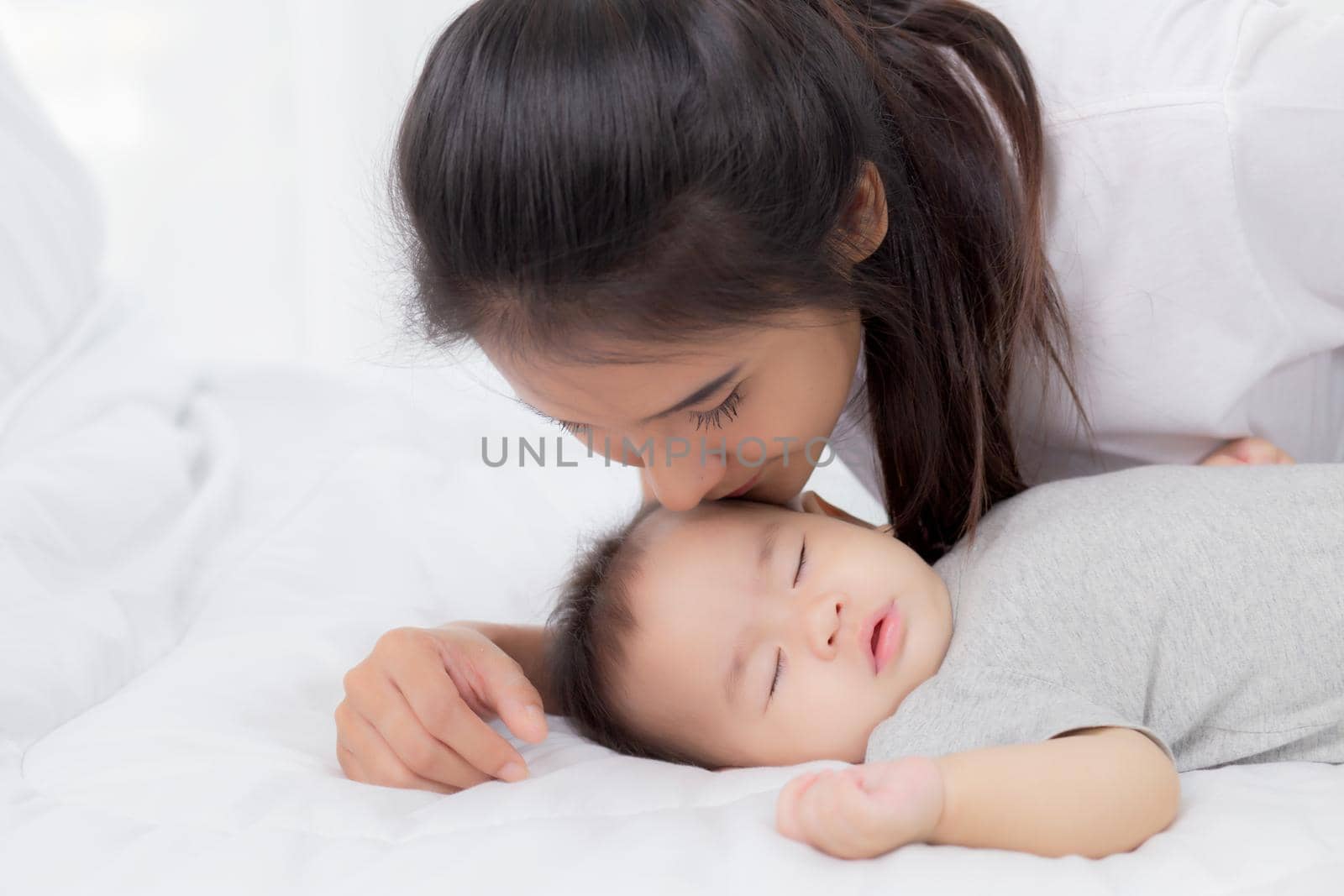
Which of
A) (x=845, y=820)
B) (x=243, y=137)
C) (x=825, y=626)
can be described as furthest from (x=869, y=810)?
(x=243, y=137)

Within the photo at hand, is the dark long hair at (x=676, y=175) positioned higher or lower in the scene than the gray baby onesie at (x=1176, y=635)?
higher

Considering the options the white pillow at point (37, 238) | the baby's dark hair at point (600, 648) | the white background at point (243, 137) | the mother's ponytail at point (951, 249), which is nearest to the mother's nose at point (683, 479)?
the baby's dark hair at point (600, 648)

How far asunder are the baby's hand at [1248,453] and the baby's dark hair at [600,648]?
0.66 m

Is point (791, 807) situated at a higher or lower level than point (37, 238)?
lower

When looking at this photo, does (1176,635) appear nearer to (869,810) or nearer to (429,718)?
(869,810)

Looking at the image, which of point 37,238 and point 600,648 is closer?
point 600,648

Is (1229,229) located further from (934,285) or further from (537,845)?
(537,845)

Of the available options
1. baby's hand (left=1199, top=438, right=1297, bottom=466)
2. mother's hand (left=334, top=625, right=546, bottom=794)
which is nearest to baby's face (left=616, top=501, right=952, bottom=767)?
mother's hand (left=334, top=625, right=546, bottom=794)

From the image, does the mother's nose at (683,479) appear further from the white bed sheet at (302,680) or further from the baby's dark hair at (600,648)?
the white bed sheet at (302,680)

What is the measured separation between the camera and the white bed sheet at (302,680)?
800mm

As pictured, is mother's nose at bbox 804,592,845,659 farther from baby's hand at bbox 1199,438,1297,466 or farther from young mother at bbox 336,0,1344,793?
baby's hand at bbox 1199,438,1297,466

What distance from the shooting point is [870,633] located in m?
1.06

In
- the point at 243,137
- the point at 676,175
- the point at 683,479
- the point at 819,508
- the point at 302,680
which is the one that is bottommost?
the point at 302,680

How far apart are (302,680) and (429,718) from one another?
0.23 metres
